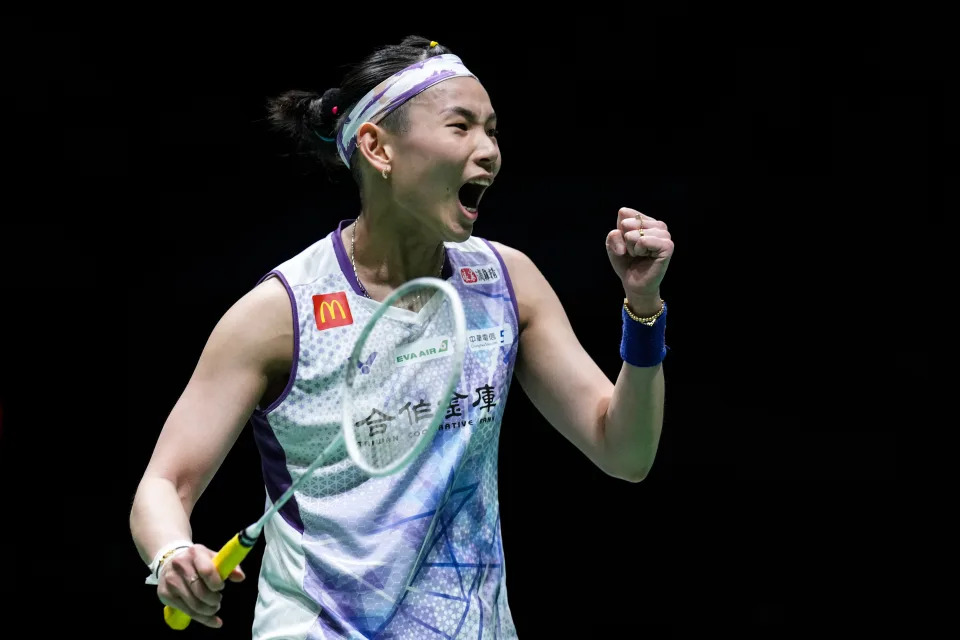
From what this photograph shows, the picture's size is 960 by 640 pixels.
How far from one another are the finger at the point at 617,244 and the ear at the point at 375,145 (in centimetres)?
46

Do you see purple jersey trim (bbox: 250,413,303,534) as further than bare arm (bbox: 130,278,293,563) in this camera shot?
Yes

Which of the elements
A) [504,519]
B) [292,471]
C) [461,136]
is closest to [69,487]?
[504,519]

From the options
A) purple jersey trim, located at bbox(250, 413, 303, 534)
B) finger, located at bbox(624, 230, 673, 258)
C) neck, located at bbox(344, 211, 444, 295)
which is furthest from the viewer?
neck, located at bbox(344, 211, 444, 295)

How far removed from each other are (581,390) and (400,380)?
14.7 inches

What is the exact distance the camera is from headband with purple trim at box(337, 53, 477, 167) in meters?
2.50

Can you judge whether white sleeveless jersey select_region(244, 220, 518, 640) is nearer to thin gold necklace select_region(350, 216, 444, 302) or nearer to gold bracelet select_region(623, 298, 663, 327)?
thin gold necklace select_region(350, 216, 444, 302)

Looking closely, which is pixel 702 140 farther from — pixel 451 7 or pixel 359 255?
pixel 359 255

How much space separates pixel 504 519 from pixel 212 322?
3.67 ft

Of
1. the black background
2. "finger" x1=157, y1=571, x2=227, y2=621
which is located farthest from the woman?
the black background

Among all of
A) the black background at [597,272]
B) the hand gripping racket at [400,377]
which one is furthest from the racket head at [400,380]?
the black background at [597,272]

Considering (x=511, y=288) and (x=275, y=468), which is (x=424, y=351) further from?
(x=275, y=468)

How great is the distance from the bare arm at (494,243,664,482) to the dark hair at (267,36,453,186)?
0.41 meters

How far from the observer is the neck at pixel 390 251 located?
8.30 feet

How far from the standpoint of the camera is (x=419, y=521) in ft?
7.82
